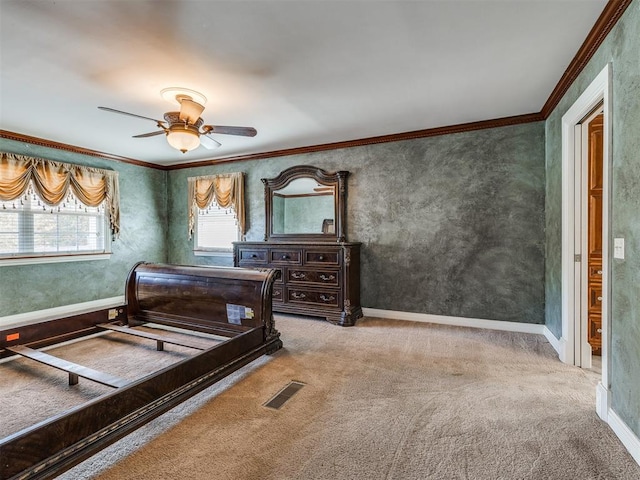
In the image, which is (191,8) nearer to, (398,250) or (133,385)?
(133,385)

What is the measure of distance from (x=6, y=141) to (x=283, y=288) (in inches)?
163

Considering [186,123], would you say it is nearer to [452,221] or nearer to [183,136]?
[183,136]

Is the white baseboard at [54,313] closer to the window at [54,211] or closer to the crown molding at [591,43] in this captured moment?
the window at [54,211]

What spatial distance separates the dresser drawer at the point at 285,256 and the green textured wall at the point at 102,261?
2.85 metres

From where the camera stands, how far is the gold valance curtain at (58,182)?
4262mm

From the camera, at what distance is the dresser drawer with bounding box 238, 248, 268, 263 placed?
16.1ft

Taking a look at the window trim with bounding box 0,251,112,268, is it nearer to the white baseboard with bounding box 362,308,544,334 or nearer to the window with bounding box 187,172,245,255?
the window with bounding box 187,172,245,255

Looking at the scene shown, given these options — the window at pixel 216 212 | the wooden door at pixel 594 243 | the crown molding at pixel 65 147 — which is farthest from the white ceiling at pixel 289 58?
the window at pixel 216 212

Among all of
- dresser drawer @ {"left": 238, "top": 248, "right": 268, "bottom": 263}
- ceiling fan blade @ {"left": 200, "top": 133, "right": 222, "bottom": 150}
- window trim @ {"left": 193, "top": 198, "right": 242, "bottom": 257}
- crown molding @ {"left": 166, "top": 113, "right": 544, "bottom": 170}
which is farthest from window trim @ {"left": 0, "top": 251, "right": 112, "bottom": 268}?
ceiling fan blade @ {"left": 200, "top": 133, "right": 222, "bottom": 150}

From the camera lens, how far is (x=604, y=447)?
5.90ft

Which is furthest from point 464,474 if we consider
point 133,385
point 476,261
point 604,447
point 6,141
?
point 6,141

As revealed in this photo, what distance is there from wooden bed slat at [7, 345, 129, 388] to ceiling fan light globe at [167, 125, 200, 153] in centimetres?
194

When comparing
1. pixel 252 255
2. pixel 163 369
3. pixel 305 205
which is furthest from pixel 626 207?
pixel 252 255

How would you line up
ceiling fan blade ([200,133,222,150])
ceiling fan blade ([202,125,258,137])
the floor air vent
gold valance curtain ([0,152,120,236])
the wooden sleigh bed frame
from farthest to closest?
gold valance curtain ([0,152,120,236]), ceiling fan blade ([200,133,222,150]), ceiling fan blade ([202,125,258,137]), the floor air vent, the wooden sleigh bed frame
